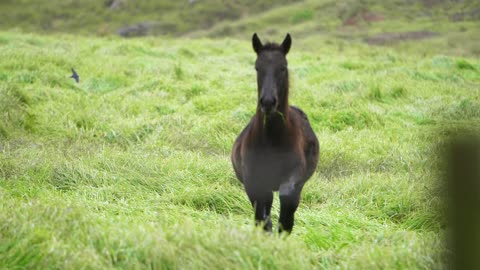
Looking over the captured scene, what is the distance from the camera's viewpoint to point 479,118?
940cm

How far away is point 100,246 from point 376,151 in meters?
4.99

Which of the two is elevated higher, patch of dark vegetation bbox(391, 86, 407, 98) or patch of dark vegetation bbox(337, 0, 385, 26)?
patch of dark vegetation bbox(391, 86, 407, 98)

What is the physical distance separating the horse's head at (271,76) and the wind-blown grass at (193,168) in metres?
0.87

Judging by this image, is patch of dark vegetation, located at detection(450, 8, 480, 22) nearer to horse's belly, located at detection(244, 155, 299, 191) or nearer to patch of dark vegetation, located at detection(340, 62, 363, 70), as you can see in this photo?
patch of dark vegetation, located at detection(340, 62, 363, 70)

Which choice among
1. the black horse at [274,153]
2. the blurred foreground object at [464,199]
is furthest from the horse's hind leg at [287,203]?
the blurred foreground object at [464,199]

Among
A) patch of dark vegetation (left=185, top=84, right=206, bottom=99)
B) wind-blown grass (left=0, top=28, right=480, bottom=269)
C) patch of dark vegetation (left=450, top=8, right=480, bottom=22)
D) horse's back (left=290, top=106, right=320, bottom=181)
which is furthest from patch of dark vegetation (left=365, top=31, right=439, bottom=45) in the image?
horse's back (left=290, top=106, right=320, bottom=181)

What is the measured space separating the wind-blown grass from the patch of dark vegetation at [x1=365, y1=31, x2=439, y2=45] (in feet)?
78.2

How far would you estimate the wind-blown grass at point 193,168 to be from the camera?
3076mm

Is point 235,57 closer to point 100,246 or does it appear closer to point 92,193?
point 92,193

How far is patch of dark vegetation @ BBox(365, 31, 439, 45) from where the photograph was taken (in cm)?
3750

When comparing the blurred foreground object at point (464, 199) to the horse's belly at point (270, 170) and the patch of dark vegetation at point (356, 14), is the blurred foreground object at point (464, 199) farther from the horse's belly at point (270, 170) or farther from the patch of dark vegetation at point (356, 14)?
the patch of dark vegetation at point (356, 14)

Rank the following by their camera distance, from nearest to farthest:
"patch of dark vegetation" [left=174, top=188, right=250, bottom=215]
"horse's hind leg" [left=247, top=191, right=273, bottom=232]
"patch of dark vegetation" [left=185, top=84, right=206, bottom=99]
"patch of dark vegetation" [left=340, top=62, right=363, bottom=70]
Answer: "horse's hind leg" [left=247, top=191, right=273, bottom=232] → "patch of dark vegetation" [left=174, top=188, right=250, bottom=215] → "patch of dark vegetation" [left=185, top=84, right=206, bottom=99] → "patch of dark vegetation" [left=340, top=62, right=363, bottom=70]

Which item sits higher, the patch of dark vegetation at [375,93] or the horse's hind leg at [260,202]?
the horse's hind leg at [260,202]

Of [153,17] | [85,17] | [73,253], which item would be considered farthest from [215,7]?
[73,253]
